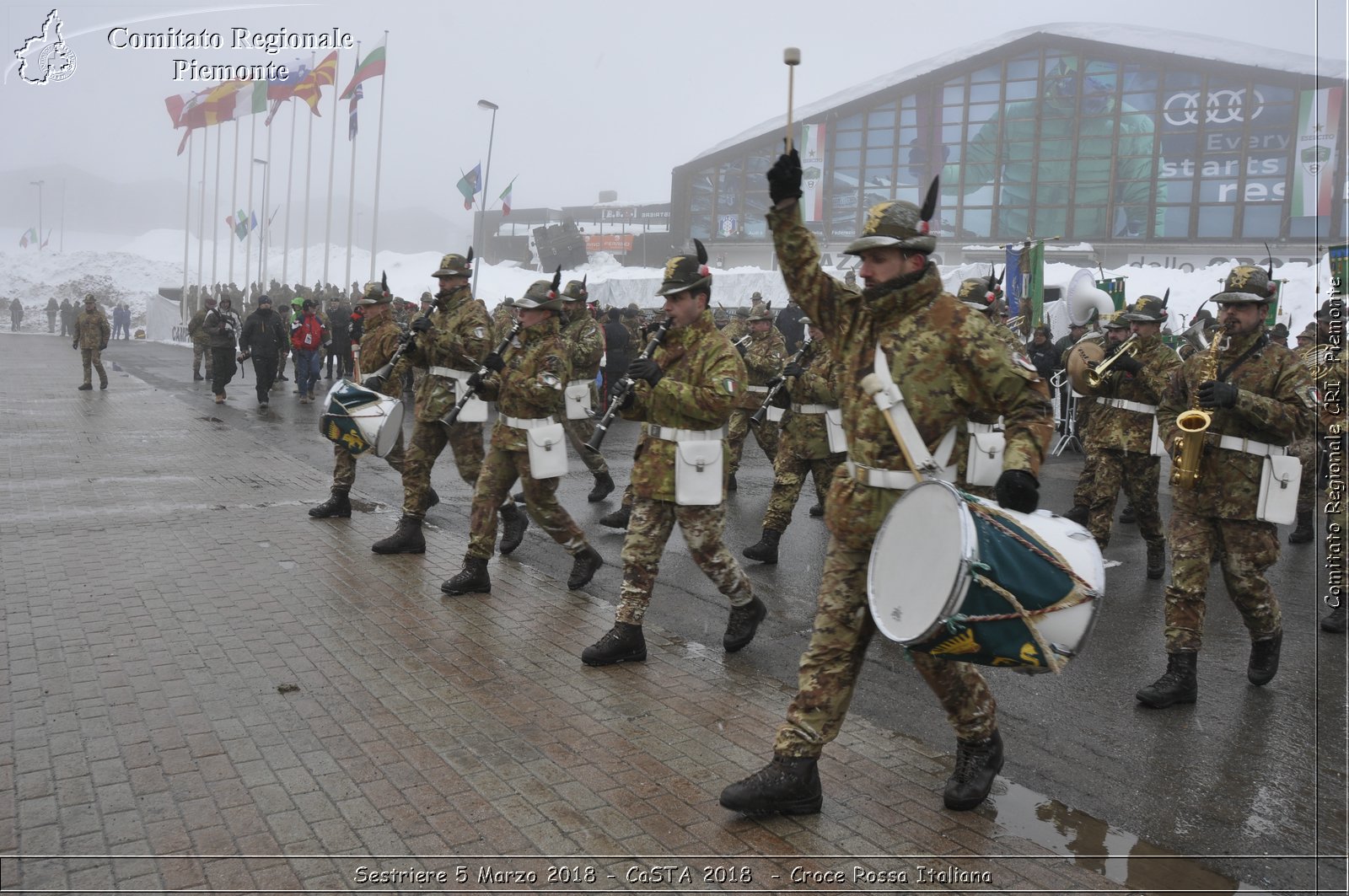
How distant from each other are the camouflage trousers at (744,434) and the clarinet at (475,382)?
3.42 meters

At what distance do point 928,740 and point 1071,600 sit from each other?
5.49ft

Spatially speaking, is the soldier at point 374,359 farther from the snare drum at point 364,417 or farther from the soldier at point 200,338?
the soldier at point 200,338

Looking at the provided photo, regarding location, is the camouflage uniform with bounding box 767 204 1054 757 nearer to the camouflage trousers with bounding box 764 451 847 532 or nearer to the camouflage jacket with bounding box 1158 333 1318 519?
the camouflage jacket with bounding box 1158 333 1318 519

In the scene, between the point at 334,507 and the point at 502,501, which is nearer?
the point at 502,501

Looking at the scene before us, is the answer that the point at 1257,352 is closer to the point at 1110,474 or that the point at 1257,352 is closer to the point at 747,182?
the point at 1110,474

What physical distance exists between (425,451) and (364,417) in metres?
0.59

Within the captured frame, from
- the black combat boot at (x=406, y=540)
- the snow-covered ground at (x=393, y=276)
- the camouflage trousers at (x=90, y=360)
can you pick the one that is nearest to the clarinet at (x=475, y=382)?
the black combat boot at (x=406, y=540)

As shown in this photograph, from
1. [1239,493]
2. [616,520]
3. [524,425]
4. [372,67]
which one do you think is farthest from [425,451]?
[372,67]

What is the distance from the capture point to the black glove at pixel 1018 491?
11.3 ft

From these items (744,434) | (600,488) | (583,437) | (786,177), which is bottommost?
(600,488)

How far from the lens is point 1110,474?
8.66 metres

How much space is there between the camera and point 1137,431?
8.62 meters

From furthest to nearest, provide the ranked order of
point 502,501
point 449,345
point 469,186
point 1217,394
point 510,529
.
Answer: point 469,186 → point 510,529 → point 449,345 → point 502,501 → point 1217,394

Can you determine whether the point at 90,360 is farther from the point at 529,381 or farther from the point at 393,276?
the point at 393,276
